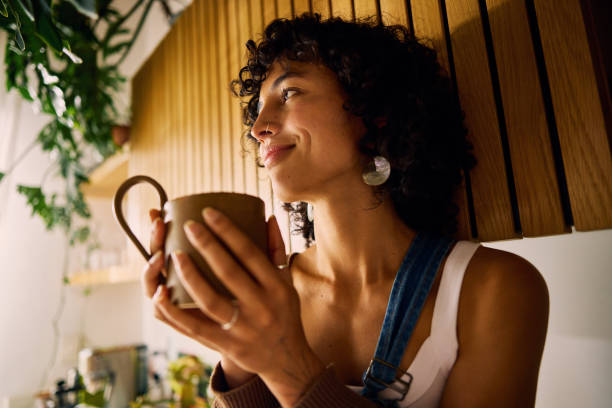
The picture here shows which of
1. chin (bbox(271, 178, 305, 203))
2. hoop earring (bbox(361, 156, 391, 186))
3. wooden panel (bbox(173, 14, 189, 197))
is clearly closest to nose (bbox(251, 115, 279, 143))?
chin (bbox(271, 178, 305, 203))

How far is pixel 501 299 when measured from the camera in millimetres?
681

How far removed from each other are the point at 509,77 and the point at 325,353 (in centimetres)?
73

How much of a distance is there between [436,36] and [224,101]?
106 centimetres

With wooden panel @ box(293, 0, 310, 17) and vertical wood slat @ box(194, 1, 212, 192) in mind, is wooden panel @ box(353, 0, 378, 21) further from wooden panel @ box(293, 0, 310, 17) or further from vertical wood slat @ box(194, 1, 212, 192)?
vertical wood slat @ box(194, 1, 212, 192)

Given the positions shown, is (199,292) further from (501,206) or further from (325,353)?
(501,206)

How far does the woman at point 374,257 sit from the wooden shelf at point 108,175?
2.07 meters

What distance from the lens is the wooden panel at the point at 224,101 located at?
1.67 metres

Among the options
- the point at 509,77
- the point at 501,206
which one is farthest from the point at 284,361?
the point at 509,77

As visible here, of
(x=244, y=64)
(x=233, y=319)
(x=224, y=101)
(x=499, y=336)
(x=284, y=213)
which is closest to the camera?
(x=233, y=319)

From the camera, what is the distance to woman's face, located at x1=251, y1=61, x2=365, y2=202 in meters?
0.84

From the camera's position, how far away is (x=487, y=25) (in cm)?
84

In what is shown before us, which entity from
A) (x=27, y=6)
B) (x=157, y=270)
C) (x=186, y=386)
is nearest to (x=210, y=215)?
(x=157, y=270)

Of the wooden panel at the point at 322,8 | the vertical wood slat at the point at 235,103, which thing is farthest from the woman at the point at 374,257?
the vertical wood slat at the point at 235,103

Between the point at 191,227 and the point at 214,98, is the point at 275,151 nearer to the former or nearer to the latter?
the point at 191,227
